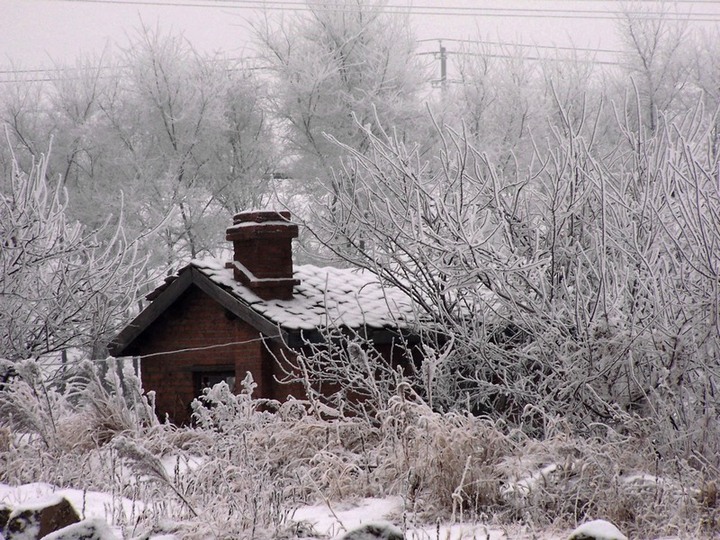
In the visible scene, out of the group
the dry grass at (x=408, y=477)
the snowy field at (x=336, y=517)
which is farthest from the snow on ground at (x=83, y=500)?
the dry grass at (x=408, y=477)

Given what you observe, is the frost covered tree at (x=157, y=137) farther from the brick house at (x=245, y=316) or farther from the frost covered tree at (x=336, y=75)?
Result: the brick house at (x=245, y=316)

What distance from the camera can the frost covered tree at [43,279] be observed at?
11.2 meters

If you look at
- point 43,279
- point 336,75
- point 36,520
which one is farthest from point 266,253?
point 336,75

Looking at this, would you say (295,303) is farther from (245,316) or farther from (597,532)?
(597,532)

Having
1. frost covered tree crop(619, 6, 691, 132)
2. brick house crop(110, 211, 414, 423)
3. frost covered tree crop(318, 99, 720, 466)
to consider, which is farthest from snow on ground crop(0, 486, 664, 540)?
frost covered tree crop(619, 6, 691, 132)

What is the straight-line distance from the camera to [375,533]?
4.87 m

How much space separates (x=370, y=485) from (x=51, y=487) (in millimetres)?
2627

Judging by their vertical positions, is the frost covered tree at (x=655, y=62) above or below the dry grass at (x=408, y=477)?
above

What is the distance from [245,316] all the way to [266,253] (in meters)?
0.98

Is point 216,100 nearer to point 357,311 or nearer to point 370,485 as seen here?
point 357,311

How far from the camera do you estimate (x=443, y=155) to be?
29.5ft

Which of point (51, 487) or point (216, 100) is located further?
point (216, 100)

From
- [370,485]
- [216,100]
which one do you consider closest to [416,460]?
[370,485]

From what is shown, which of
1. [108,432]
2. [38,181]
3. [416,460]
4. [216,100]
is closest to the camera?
[416,460]
